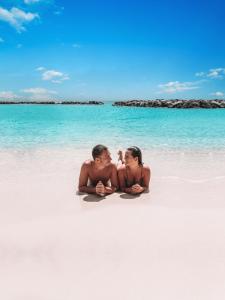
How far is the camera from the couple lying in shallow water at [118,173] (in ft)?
14.9

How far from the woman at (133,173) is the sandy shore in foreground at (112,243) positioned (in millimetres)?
190

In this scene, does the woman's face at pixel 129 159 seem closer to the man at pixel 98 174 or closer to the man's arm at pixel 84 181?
the man at pixel 98 174

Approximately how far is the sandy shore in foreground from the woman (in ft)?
0.62

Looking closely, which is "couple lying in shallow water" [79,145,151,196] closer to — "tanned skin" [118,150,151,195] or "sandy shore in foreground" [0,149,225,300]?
"tanned skin" [118,150,151,195]

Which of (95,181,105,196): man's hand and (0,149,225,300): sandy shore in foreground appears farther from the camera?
(95,181,105,196): man's hand

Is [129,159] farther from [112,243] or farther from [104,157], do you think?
[112,243]

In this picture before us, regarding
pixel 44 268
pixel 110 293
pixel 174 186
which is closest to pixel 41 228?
pixel 44 268

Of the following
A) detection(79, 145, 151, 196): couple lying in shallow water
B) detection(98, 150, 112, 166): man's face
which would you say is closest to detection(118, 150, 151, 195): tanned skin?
detection(79, 145, 151, 196): couple lying in shallow water

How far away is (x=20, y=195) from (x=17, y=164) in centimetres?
235

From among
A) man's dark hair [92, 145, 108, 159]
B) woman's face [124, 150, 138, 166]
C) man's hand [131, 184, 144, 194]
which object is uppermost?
man's dark hair [92, 145, 108, 159]

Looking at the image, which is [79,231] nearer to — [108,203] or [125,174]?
[108,203]

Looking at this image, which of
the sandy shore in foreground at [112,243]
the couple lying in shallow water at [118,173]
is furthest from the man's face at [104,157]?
the sandy shore in foreground at [112,243]

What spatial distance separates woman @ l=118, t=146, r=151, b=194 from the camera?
4.53 m

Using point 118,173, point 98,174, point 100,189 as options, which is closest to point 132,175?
point 118,173
